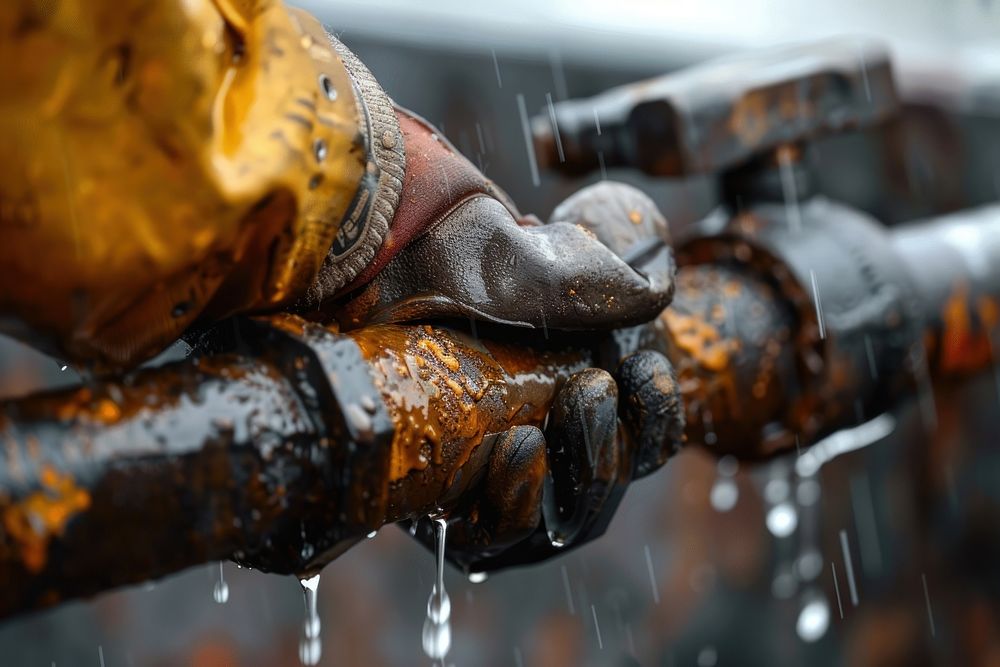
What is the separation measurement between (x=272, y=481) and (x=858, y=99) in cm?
88

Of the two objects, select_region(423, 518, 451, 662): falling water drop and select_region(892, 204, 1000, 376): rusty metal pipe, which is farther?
select_region(892, 204, 1000, 376): rusty metal pipe

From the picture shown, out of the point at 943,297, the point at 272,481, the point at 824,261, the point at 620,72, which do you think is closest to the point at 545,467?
the point at 272,481

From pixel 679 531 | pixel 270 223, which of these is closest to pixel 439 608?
pixel 270 223

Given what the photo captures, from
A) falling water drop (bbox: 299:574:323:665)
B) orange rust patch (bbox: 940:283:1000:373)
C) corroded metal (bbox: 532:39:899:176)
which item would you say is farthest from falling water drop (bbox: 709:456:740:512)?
falling water drop (bbox: 299:574:323:665)

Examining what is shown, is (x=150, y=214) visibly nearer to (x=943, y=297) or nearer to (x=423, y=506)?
(x=423, y=506)

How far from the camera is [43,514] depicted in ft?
1.85

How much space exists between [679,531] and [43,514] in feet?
5.66

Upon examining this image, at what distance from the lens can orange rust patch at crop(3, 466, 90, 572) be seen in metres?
0.56

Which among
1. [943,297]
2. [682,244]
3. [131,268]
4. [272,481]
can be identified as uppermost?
[131,268]

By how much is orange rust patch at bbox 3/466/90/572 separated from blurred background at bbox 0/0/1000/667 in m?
0.91

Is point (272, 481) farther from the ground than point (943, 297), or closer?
farther from the ground

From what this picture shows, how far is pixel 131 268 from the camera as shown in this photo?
24.5 inches

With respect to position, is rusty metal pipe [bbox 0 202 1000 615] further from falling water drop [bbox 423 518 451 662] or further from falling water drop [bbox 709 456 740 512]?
falling water drop [bbox 709 456 740 512]

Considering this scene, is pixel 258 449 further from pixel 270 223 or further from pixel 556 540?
pixel 556 540
